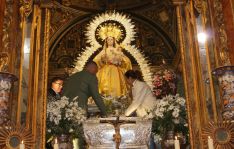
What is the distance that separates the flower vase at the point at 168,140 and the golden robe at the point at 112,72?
1905 millimetres

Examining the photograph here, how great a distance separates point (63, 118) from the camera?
4.77 m

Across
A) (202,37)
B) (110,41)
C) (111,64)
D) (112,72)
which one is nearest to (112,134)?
(202,37)

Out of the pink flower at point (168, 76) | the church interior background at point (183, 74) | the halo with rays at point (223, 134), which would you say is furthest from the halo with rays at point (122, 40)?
the halo with rays at point (223, 134)

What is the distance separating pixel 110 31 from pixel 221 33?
3.56 meters

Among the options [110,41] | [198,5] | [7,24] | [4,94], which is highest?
[110,41]

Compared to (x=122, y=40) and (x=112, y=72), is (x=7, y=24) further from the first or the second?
(x=122, y=40)

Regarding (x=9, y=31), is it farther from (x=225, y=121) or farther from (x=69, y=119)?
(x=225, y=121)

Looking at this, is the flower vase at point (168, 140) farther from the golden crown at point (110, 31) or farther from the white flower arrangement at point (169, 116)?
the golden crown at point (110, 31)

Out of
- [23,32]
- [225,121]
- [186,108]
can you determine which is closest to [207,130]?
[225,121]

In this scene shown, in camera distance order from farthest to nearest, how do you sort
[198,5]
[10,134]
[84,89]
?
1. [84,89]
2. [198,5]
3. [10,134]

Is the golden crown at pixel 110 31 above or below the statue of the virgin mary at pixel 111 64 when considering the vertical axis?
above

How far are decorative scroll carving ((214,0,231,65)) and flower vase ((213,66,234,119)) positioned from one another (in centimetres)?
39

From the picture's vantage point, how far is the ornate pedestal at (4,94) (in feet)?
13.1

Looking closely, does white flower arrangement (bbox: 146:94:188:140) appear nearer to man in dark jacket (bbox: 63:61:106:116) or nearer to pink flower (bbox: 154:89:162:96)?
man in dark jacket (bbox: 63:61:106:116)
